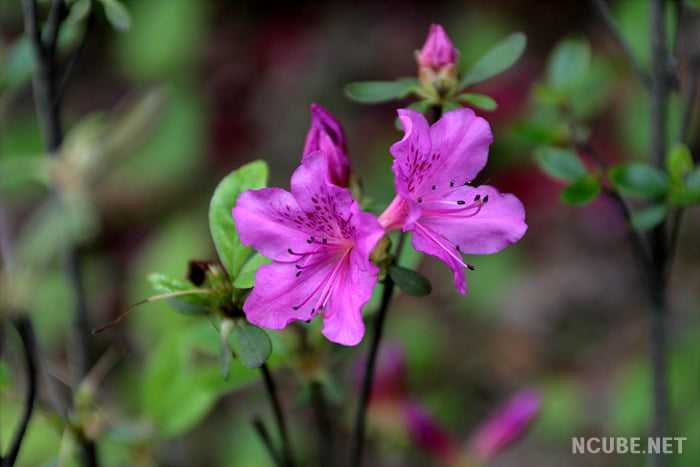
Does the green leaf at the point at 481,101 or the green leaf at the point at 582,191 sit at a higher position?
the green leaf at the point at 481,101

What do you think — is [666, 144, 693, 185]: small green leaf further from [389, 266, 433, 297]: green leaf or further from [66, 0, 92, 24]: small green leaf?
[66, 0, 92, 24]: small green leaf

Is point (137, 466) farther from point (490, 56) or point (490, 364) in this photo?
point (490, 364)

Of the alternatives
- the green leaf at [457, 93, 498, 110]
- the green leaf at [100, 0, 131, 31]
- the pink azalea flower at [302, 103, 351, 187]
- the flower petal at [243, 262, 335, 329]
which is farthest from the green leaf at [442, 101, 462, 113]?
the green leaf at [100, 0, 131, 31]

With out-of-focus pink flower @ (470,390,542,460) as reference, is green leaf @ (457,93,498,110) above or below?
above

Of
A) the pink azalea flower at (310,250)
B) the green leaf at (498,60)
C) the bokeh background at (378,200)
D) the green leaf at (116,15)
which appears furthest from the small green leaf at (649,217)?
the bokeh background at (378,200)

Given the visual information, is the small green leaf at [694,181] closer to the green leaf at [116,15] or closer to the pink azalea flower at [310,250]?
the pink azalea flower at [310,250]

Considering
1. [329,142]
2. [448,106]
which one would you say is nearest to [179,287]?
[329,142]
